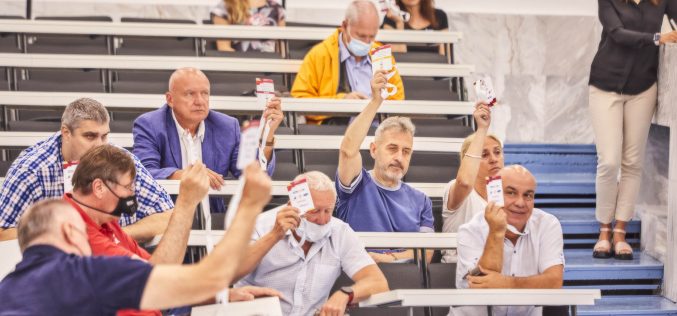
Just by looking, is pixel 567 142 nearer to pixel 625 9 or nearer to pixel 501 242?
pixel 625 9

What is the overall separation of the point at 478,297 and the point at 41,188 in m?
1.62

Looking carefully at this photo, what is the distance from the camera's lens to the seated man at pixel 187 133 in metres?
4.54

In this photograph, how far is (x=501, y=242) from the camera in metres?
3.77

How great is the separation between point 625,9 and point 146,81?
8.68 ft

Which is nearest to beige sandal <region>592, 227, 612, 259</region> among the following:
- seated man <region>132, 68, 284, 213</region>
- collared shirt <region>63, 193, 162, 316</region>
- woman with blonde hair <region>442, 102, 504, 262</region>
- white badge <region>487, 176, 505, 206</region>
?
woman with blonde hair <region>442, 102, 504, 262</region>

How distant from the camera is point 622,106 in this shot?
17.9ft

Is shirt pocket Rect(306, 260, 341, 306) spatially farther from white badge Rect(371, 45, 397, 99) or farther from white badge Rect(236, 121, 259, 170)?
white badge Rect(236, 121, 259, 170)

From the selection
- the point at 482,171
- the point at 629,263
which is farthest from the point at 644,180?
the point at 482,171

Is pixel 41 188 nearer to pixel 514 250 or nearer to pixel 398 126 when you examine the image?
pixel 398 126

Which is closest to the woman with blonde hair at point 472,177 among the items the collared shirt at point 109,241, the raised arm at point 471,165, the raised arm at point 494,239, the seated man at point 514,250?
the raised arm at point 471,165

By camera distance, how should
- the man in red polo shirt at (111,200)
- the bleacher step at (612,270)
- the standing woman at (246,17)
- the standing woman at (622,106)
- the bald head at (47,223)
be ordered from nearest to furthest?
the bald head at (47,223), the man in red polo shirt at (111,200), the bleacher step at (612,270), the standing woman at (622,106), the standing woman at (246,17)

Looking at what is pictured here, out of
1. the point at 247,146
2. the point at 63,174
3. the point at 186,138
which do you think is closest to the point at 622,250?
the point at 186,138

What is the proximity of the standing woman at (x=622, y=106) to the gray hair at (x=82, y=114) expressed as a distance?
2672 millimetres

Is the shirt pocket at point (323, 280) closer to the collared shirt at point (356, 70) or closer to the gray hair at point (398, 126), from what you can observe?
the gray hair at point (398, 126)
